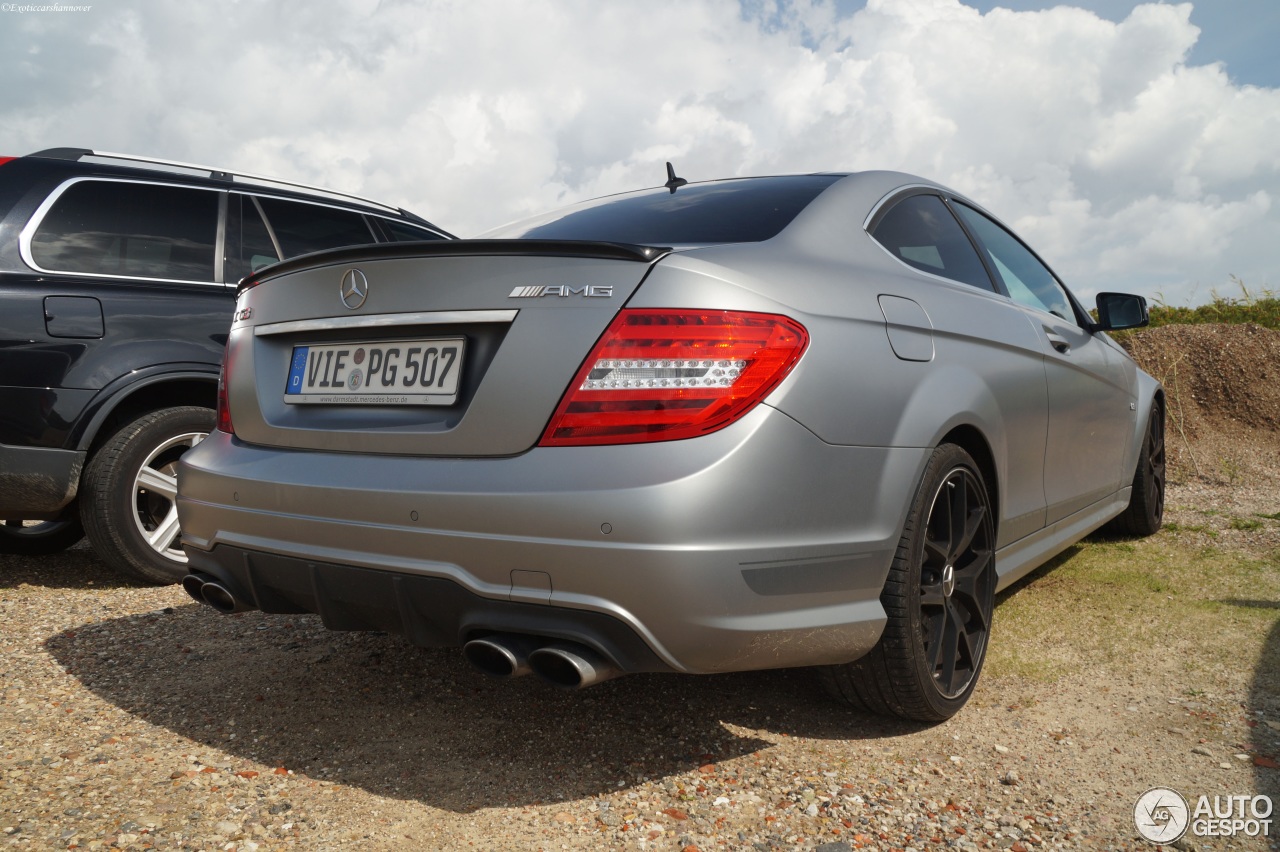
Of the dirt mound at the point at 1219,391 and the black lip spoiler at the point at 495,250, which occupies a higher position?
the black lip spoiler at the point at 495,250

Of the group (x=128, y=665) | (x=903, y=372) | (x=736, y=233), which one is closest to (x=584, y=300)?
(x=736, y=233)

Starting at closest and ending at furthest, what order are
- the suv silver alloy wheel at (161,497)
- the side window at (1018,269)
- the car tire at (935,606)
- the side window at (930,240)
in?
the car tire at (935,606)
the side window at (930,240)
the side window at (1018,269)
the suv silver alloy wheel at (161,497)

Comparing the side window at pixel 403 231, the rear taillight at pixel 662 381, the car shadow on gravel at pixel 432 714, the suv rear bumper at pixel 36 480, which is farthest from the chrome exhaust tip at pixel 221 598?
the side window at pixel 403 231

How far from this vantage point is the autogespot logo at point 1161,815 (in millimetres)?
2119

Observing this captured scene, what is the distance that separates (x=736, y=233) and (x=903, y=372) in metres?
0.54

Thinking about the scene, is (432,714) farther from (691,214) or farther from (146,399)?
(146,399)

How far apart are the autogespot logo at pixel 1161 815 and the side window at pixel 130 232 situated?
395cm

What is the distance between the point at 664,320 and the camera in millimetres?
1972

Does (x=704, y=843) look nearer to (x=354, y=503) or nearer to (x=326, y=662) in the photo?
(x=354, y=503)

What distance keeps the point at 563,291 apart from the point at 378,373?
53 cm

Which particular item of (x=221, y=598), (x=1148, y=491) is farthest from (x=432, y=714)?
(x=1148, y=491)

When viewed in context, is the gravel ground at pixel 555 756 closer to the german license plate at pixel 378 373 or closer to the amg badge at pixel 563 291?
the german license plate at pixel 378 373

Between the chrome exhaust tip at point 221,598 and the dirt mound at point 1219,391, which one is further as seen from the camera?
the dirt mound at point 1219,391

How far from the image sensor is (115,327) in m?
3.85
